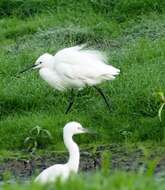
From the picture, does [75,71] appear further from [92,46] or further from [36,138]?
[92,46]

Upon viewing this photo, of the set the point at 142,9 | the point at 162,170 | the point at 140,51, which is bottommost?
the point at 162,170

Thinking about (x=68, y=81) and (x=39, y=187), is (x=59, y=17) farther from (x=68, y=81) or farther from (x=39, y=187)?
(x=39, y=187)

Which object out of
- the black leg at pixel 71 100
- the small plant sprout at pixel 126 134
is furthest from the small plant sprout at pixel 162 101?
the black leg at pixel 71 100

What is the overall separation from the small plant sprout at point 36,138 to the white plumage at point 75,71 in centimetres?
99

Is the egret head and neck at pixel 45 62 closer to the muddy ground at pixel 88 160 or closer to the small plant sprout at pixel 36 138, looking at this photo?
Result: the small plant sprout at pixel 36 138

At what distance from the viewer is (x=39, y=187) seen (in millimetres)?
4191

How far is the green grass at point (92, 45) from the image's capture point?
1002 centimetres

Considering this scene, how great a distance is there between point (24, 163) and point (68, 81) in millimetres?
1761

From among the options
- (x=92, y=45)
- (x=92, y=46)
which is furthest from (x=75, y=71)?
(x=92, y=45)

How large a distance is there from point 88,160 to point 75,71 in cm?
180

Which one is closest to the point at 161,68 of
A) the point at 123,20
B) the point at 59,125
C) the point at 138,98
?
the point at 138,98

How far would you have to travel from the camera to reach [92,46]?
13711 millimetres

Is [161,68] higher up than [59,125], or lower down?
higher up

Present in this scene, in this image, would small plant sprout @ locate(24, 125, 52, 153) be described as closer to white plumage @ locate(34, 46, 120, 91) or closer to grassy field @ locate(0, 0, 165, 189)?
grassy field @ locate(0, 0, 165, 189)
